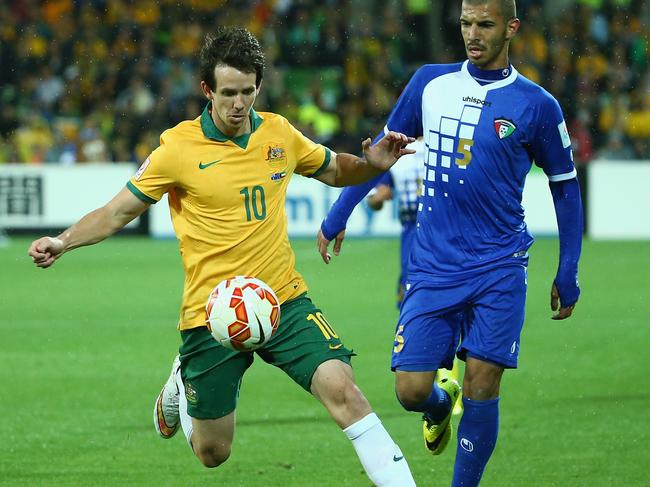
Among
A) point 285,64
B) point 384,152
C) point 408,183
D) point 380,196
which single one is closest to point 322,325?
point 384,152

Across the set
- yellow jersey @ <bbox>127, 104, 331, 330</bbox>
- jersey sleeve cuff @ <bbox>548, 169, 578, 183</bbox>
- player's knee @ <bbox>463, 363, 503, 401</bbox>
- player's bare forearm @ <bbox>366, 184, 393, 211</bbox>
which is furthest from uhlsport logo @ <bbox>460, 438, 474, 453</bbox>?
player's bare forearm @ <bbox>366, 184, 393, 211</bbox>

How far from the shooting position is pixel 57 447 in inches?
297

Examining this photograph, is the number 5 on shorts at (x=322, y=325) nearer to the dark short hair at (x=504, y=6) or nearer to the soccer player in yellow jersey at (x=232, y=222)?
the soccer player in yellow jersey at (x=232, y=222)

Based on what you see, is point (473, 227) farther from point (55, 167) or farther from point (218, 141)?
point (55, 167)

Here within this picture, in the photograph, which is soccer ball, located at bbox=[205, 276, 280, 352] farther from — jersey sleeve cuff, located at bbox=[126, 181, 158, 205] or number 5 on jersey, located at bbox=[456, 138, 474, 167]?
number 5 on jersey, located at bbox=[456, 138, 474, 167]

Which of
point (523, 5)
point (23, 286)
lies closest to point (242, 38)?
point (23, 286)

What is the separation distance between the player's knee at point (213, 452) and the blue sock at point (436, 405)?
3.25 feet

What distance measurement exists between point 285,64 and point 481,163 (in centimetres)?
1993

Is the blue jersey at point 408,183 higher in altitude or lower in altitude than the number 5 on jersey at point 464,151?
lower

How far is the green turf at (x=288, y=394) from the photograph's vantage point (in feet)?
22.6

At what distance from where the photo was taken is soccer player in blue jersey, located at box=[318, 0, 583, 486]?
5863 mm

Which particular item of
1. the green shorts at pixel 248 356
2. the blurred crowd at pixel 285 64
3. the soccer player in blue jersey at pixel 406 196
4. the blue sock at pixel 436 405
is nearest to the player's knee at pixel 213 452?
the green shorts at pixel 248 356

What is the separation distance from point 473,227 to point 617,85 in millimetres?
18396

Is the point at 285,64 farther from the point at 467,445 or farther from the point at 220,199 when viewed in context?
the point at 467,445
